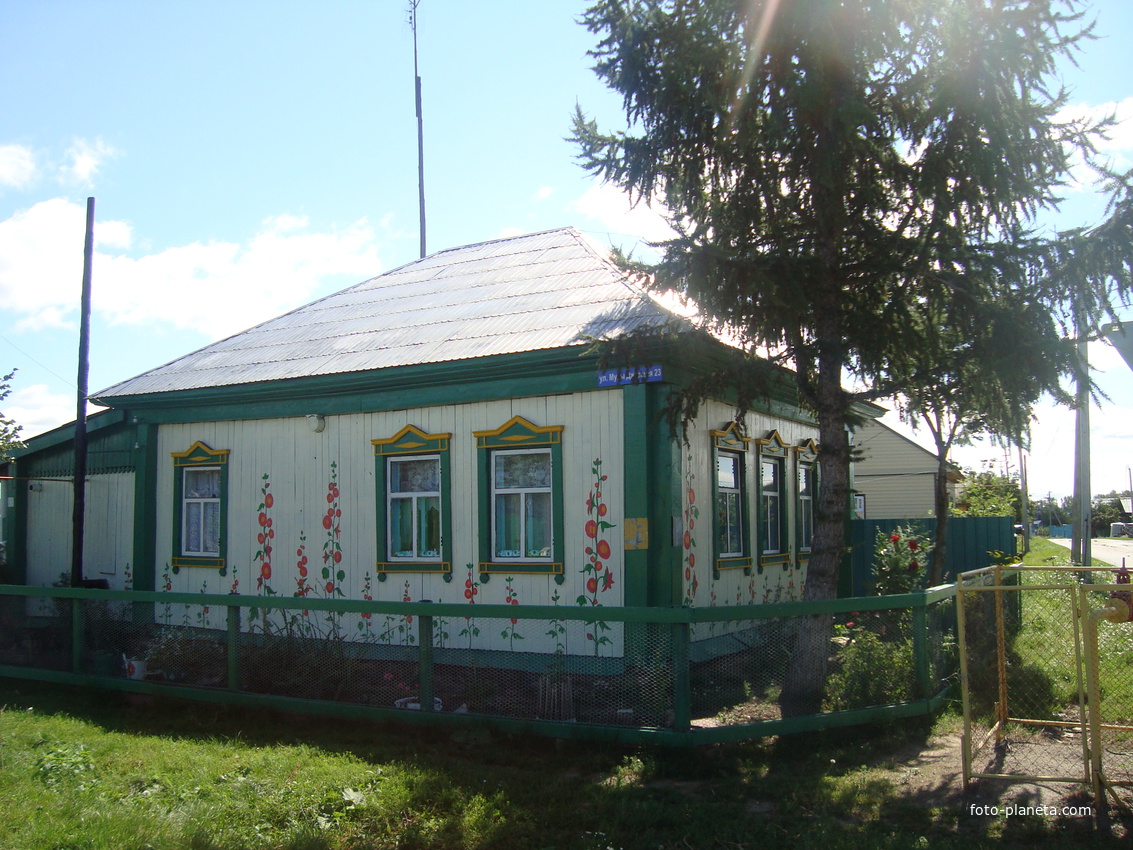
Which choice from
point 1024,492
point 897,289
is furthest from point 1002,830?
point 1024,492

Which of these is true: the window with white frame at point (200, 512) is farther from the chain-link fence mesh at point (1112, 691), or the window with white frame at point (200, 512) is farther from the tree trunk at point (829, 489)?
the chain-link fence mesh at point (1112, 691)

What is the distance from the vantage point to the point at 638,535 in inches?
377

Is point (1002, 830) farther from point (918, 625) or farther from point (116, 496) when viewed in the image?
point (116, 496)

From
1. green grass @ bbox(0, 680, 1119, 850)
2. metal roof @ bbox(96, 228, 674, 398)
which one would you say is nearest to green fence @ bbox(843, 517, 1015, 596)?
metal roof @ bbox(96, 228, 674, 398)

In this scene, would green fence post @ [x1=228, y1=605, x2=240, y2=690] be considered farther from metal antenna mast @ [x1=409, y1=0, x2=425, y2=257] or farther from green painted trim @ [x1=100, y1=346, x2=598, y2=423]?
metal antenna mast @ [x1=409, y1=0, x2=425, y2=257]

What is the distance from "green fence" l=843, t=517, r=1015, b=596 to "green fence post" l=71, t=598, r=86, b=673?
1243 cm

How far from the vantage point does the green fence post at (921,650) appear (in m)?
7.68

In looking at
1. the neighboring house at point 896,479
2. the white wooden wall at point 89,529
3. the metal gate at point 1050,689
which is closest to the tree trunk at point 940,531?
the metal gate at point 1050,689

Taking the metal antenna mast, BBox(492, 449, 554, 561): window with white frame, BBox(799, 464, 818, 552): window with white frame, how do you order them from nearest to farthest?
1. BBox(492, 449, 554, 561): window with white frame
2. BBox(799, 464, 818, 552): window with white frame
3. the metal antenna mast

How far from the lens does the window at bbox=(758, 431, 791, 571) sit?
12844 mm

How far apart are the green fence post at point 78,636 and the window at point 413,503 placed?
130 inches

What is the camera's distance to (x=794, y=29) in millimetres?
7887

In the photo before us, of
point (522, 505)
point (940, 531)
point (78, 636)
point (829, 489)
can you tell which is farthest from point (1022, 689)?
point (78, 636)

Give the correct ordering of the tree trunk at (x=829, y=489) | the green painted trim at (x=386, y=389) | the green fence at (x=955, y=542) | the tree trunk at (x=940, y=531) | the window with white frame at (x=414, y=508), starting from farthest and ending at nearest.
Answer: the green fence at (x=955, y=542)
the tree trunk at (x=940, y=531)
the window with white frame at (x=414, y=508)
the green painted trim at (x=386, y=389)
the tree trunk at (x=829, y=489)
